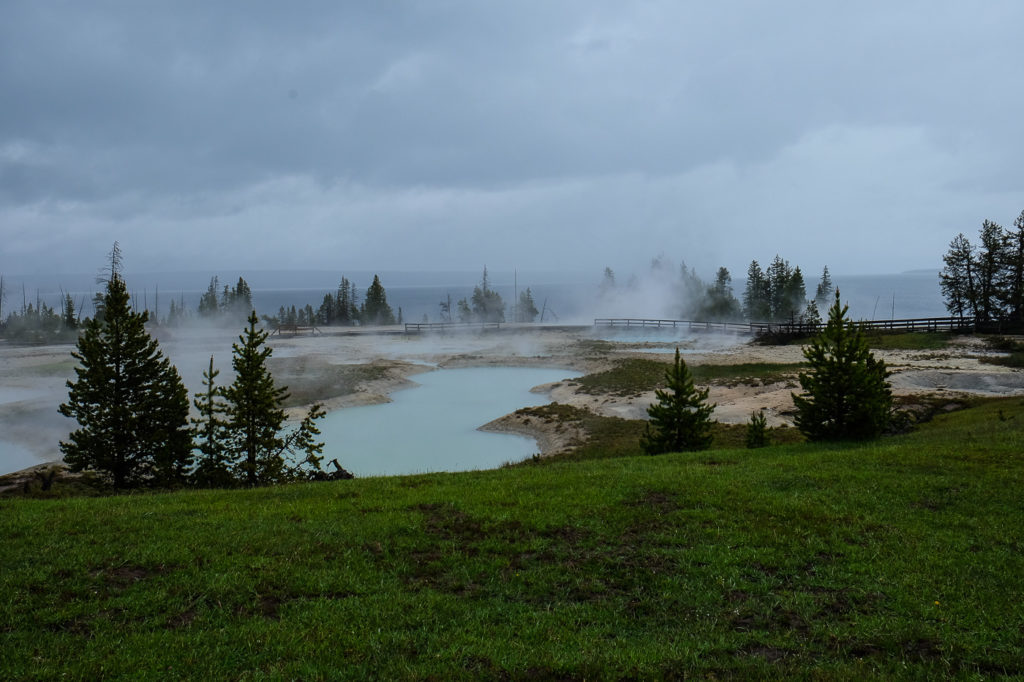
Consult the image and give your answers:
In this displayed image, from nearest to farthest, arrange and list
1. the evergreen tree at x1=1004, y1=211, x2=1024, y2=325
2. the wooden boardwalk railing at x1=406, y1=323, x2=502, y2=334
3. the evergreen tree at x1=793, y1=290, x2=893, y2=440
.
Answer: the evergreen tree at x1=793, y1=290, x2=893, y2=440 → the evergreen tree at x1=1004, y1=211, x2=1024, y2=325 → the wooden boardwalk railing at x1=406, y1=323, x2=502, y2=334

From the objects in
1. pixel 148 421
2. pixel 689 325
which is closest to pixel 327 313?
pixel 689 325

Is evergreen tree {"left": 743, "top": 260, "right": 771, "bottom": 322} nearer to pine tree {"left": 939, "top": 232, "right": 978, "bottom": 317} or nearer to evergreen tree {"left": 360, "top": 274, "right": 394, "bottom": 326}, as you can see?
pine tree {"left": 939, "top": 232, "right": 978, "bottom": 317}

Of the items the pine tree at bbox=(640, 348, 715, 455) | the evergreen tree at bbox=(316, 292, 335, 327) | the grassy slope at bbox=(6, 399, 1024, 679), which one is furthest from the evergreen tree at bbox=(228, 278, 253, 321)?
the grassy slope at bbox=(6, 399, 1024, 679)

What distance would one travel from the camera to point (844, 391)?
69.4ft

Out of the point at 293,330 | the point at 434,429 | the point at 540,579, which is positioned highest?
the point at 293,330

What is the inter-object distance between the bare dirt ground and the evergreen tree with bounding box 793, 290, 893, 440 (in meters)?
16.3

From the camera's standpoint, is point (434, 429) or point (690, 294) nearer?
point (434, 429)

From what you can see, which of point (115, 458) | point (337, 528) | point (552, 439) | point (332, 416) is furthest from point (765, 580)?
point (332, 416)

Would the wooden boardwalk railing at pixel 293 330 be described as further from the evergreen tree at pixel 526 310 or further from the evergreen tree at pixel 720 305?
the evergreen tree at pixel 720 305

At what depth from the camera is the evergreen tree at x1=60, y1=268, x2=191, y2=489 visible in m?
23.3

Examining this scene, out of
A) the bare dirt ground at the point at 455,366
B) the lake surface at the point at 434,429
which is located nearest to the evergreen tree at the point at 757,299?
the bare dirt ground at the point at 455,366

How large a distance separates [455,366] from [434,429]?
2890 centimetres

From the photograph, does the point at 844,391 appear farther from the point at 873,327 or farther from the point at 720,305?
the point at 720,305

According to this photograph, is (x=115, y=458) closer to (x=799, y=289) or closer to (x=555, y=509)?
(x=555, y=509)
